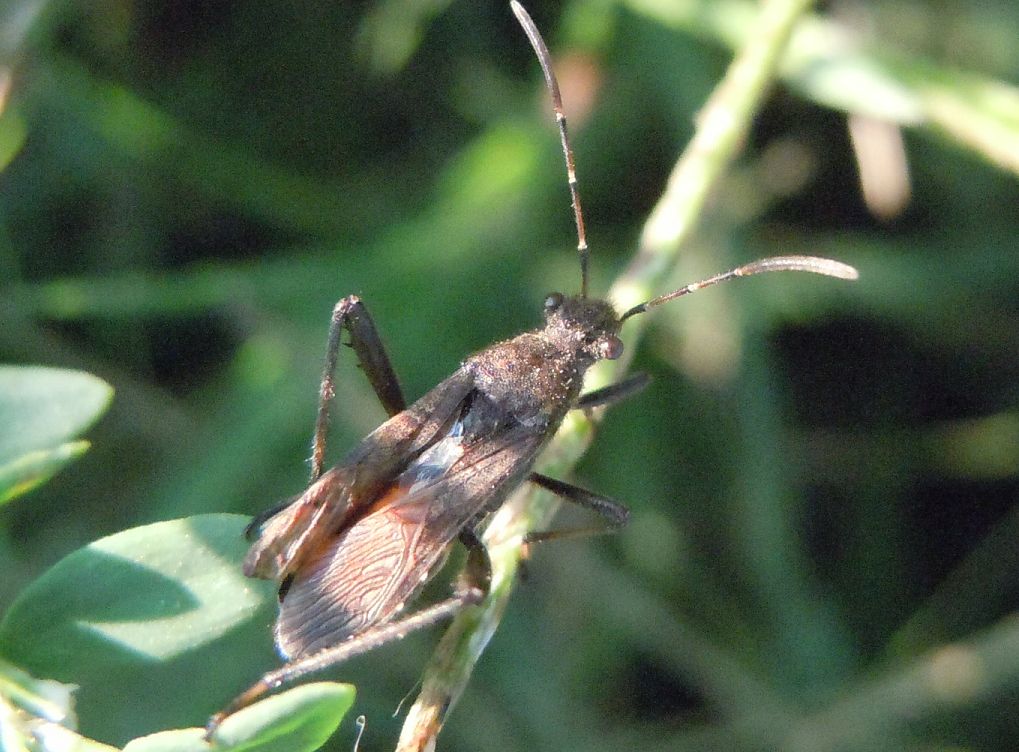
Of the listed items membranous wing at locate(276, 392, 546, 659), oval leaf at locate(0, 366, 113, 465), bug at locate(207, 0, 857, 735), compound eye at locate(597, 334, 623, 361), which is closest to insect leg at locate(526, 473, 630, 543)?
bug at locate(207, 0, 857, 735)

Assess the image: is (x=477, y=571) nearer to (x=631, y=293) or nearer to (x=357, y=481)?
(x=357, y=481)

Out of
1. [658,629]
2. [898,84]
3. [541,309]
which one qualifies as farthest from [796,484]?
[898,84]

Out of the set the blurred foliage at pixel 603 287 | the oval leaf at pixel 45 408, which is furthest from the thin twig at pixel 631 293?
the oval leaf at pixel 45 408

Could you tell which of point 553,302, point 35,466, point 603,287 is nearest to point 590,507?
point 553,302

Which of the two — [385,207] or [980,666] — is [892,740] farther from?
[385,207]

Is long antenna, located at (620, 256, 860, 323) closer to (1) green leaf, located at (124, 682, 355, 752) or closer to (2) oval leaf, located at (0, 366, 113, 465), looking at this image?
(2) oval leaf, located at (0, 366, 113, 465)

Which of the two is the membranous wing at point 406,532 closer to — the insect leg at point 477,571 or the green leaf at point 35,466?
the insect leg at point 477,571
